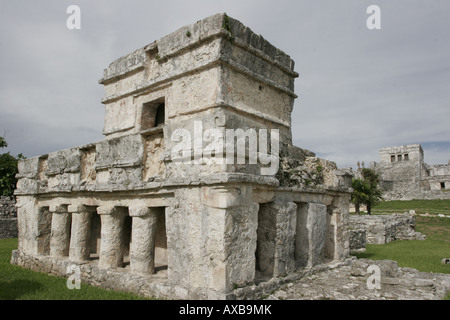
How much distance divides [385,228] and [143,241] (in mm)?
12989

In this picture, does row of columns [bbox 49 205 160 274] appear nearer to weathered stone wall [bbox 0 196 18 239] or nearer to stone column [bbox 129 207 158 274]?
stone column [bbox 129 207 158 274]

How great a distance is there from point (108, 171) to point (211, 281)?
10.6ft

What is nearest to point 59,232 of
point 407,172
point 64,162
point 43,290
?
point 64,162

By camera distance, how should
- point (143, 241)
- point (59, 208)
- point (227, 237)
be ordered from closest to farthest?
A: point (227, 237), point (143, 241), point (59, 208)

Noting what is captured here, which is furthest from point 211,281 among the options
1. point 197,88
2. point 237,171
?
point 197,88

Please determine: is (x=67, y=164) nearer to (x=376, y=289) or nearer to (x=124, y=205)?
(x=124, y=205)

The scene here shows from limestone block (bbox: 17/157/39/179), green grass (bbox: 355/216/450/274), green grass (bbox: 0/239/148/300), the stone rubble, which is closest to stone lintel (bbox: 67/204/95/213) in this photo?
green grass (bbox: 0/239/148/300)

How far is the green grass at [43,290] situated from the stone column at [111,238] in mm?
527

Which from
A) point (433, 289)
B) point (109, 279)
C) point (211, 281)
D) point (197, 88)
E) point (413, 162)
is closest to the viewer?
point (211, 281)

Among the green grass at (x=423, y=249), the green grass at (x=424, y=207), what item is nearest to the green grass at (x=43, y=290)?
the green grass at (x=423, y=249)

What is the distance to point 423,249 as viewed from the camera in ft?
→ 40.2

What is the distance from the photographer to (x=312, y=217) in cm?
679

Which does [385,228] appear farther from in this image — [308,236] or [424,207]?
[424,207]

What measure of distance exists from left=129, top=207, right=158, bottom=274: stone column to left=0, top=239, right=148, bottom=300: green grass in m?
0.54
